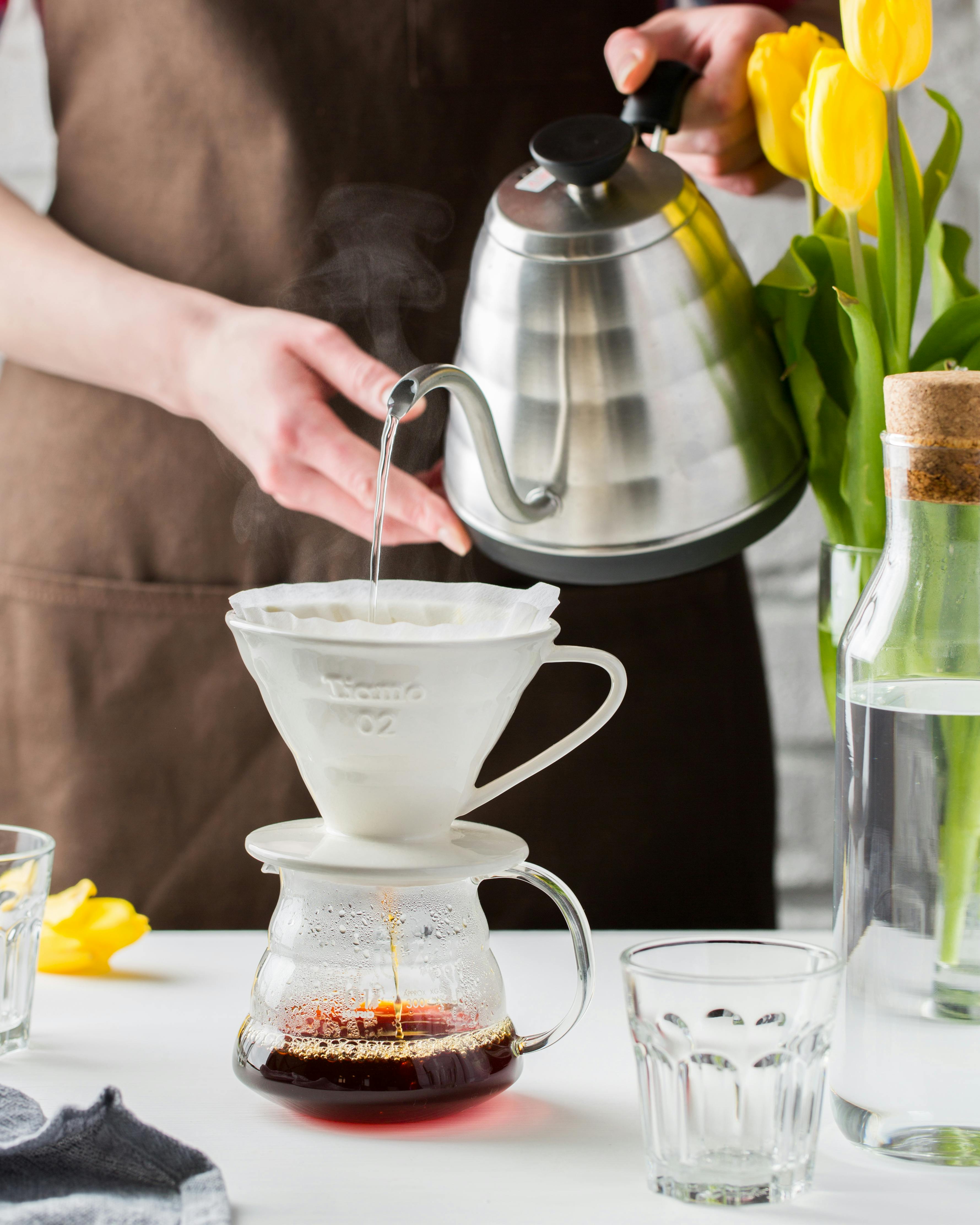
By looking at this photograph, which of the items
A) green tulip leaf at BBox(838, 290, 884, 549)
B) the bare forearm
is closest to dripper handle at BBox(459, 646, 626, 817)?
green tulip leaf at BBox(838, 290, 884, 549)

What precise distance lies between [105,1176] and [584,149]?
1.69 feet

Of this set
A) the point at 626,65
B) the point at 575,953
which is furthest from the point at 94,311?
the point at 575,953

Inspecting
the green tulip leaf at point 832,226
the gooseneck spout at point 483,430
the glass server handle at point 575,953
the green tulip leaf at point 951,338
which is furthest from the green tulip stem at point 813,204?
the glass server handle at point 575,953

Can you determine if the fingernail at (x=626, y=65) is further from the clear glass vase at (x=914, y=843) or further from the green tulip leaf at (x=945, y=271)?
Answer: the clear glass vase at (x=914, y=843)

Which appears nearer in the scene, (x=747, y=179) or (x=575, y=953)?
(x=575, y=953)

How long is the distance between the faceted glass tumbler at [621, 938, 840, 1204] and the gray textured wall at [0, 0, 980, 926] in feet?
2.11

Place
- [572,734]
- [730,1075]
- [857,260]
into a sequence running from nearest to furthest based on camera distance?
[730,1075] → [572,734] → [857,260]

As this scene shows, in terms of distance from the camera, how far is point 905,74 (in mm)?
580

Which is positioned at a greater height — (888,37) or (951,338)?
(888,37)

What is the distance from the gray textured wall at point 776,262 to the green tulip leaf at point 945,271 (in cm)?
27

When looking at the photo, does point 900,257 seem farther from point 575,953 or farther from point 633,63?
point 575,953

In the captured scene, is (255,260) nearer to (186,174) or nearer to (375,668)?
(186,174)

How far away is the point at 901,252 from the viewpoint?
66 centimetres

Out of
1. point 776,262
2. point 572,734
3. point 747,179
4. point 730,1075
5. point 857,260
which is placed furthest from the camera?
point 776,262
